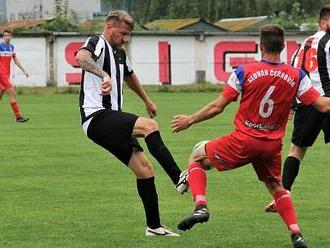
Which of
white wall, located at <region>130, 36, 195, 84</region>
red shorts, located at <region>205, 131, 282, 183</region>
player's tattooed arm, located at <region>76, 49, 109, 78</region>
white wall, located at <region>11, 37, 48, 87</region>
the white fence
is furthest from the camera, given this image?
white wall, located at <region>130, 36, 195, 84</region>

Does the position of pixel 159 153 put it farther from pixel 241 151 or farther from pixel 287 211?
pixel 287 211

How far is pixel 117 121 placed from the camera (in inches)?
340

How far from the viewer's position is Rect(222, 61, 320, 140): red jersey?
780 cm

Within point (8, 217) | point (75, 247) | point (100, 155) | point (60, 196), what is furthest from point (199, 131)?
point (75, 247)

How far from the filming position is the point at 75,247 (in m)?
8.11

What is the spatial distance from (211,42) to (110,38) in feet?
111

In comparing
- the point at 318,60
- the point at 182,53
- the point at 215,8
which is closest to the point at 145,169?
the point at 318,60

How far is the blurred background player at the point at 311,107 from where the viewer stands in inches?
418

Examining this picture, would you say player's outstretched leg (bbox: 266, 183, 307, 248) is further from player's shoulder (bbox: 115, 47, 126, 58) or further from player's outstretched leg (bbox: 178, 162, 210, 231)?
player's shoulder (bbox: 115, 47, 126, 58)

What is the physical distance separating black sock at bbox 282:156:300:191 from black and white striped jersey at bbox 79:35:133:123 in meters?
2.51

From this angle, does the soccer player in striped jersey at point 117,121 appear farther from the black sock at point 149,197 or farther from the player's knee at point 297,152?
the player's knee at point 297,152

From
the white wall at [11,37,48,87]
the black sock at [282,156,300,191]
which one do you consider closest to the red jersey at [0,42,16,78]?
the white wall at [11,37,48,87]

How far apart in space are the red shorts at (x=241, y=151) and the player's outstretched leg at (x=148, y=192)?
810mm

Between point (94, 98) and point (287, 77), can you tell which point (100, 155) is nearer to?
point (94, 98)
